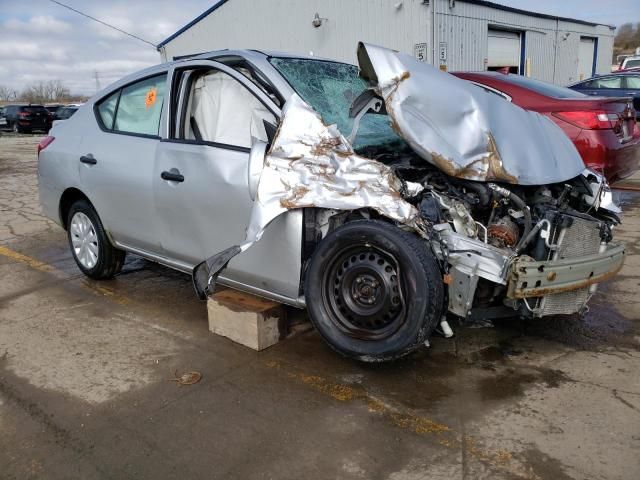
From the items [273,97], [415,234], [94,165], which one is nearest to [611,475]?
[415,234]

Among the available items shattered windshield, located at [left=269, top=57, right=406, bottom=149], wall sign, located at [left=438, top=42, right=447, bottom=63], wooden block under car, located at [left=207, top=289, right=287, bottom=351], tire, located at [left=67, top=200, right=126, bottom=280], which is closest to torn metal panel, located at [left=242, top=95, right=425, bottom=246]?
shattered windshield, located at [left=269, top=57, right=406, bottom=149]

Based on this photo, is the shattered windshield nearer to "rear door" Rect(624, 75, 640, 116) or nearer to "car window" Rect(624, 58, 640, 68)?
"rear door" Rect(624, 75, 640, 116)

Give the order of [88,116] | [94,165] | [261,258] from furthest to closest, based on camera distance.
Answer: [88,116]
[94,165]
[261,258]

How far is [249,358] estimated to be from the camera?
3582 mm

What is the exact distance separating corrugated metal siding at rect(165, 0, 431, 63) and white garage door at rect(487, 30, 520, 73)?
13.4ft

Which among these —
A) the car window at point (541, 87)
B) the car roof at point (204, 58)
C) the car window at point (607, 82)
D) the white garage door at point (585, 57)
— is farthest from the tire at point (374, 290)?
the white garage door at point (585, 57)

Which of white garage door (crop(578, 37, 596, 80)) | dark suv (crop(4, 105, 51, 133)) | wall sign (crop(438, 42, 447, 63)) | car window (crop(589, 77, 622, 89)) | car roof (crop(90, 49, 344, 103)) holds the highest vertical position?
white garage door (crop(578, 37, 596, 80))

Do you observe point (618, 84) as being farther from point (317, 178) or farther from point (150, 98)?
point (317, 178)

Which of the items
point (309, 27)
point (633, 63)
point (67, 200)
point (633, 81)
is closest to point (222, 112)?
point (67, 200)

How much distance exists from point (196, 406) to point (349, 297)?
3.27 ft

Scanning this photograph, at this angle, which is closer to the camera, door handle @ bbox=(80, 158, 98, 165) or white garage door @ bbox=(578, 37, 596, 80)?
door handle @ bbox=(80, 158, 98, 165)

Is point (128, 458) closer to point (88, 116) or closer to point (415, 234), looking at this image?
point (415, 234)

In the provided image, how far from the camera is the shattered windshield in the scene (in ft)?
12.2

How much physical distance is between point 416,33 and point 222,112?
14.1 metres
